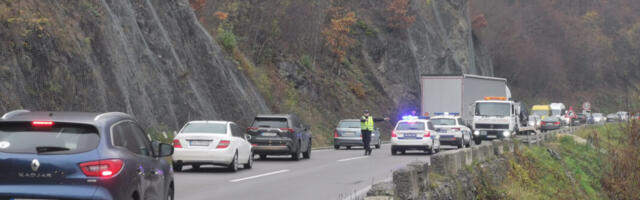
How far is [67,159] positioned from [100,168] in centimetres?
29

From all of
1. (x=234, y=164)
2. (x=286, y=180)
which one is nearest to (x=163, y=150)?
(x=286, y=180)

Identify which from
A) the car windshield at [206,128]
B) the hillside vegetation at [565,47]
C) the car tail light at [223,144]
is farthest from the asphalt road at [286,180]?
the hillside vegetation at [565,47]

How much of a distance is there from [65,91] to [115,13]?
7.98 metres

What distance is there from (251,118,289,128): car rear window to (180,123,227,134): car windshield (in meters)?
5.33

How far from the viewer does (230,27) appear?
51156 millimetres

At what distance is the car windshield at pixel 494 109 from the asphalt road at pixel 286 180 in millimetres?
16447

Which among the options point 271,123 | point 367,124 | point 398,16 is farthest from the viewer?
point 398,16

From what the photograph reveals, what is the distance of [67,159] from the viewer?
805cm

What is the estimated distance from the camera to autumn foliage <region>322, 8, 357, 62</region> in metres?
57.3

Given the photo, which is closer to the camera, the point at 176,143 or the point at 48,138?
the point at 48,138

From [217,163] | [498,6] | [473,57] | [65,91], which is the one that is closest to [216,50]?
[65,91]

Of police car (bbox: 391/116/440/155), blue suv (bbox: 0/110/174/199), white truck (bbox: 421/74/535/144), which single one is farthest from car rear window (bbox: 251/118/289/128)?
blue suv (bbox: 0/110/174/199)

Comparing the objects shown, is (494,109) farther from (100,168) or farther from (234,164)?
(100,168)

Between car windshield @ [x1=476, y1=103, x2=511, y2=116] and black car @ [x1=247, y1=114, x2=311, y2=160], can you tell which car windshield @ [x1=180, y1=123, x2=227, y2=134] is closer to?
black car @ [x1=247, y1=114, x2=311, y2=160]
